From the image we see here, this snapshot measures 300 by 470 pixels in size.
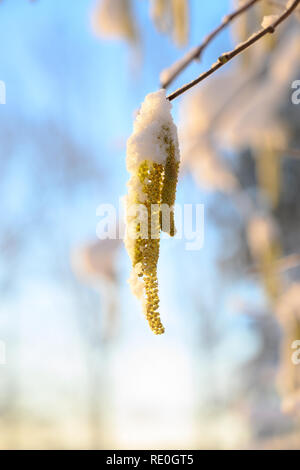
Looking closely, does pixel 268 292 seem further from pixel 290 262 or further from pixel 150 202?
pixel 150 202

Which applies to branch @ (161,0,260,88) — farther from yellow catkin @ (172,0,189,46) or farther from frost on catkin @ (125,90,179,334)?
yellow catkin @ (172,0,189,46)

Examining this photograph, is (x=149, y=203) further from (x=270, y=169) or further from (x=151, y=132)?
(x=270, y=169)

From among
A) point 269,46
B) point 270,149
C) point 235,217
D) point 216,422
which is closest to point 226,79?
point 270,149

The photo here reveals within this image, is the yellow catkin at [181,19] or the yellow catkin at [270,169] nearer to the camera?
the yellow catkin at [181,19]

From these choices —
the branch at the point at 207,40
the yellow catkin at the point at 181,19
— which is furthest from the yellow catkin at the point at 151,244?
the yellow catkin at the point at 181,19

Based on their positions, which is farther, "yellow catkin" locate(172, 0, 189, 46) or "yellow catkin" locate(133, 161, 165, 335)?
"yellow catkin" locate(172, 0, 189, 46)

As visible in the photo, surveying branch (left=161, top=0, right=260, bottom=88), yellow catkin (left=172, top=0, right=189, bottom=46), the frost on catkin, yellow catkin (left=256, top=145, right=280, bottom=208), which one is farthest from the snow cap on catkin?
yellow catkin (left=256, top=145, right=280, bottom=208)

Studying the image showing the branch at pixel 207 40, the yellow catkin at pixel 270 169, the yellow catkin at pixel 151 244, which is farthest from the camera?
the yellow catkin at pixel 270 169

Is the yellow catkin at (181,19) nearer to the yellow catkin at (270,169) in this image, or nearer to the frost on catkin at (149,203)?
the frost on catkin at (149,203)
